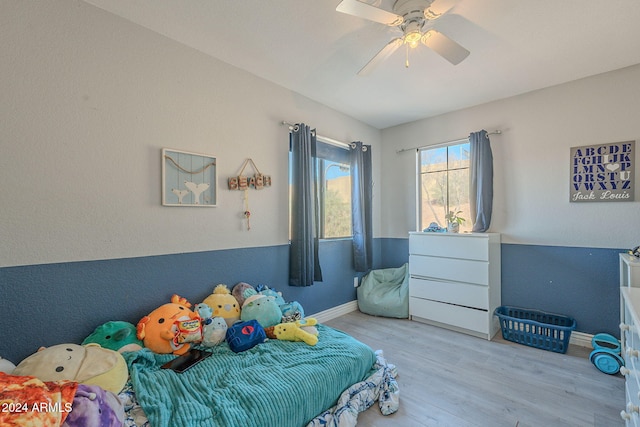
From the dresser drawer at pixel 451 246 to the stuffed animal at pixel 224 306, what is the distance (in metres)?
2.02

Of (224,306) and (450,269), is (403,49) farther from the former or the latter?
(224,306)

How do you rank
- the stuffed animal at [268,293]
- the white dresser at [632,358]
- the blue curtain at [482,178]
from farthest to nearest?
the blue curtain at [482,178] < the stuffed animal at [268,293] < the white dresser at [632,358]

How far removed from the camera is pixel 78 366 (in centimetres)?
123

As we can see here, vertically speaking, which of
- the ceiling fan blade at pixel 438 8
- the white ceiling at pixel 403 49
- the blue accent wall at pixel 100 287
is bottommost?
the blue accent wall at pixel 100 287

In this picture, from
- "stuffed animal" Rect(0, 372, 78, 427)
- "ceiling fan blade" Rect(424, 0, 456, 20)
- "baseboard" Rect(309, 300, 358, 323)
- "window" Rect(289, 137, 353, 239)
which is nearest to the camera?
"stuffed animal" Rect(0, 372, 78, 427)

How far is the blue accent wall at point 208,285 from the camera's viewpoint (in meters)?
1.43

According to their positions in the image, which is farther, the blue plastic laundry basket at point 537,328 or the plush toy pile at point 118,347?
the blue plastic laundry basket at point 537,328

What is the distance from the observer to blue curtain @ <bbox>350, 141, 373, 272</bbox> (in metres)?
3.27

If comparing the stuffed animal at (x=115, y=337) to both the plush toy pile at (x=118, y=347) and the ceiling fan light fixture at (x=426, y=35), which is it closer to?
the plush toy pile at (x=118, y=347)

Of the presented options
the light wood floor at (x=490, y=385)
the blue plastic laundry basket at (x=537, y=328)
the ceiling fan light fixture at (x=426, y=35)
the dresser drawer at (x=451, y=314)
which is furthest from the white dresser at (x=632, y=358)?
the ceiling fan light fixture at (x=426, y=35)

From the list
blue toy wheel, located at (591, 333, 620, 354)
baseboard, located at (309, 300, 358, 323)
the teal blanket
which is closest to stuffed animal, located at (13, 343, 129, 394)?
the teal blanket

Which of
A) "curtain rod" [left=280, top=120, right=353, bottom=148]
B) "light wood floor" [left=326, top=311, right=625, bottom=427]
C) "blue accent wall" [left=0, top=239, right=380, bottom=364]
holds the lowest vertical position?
"light wood floor" [left=326, top=311, right=625, bottom=427]

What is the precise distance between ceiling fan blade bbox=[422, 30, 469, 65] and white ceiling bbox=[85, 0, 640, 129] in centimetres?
17

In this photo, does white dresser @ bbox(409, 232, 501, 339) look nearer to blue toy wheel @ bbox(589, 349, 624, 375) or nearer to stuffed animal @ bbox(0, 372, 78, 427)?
blue toy wheel @ bbox(589, 349, 624, 375)
